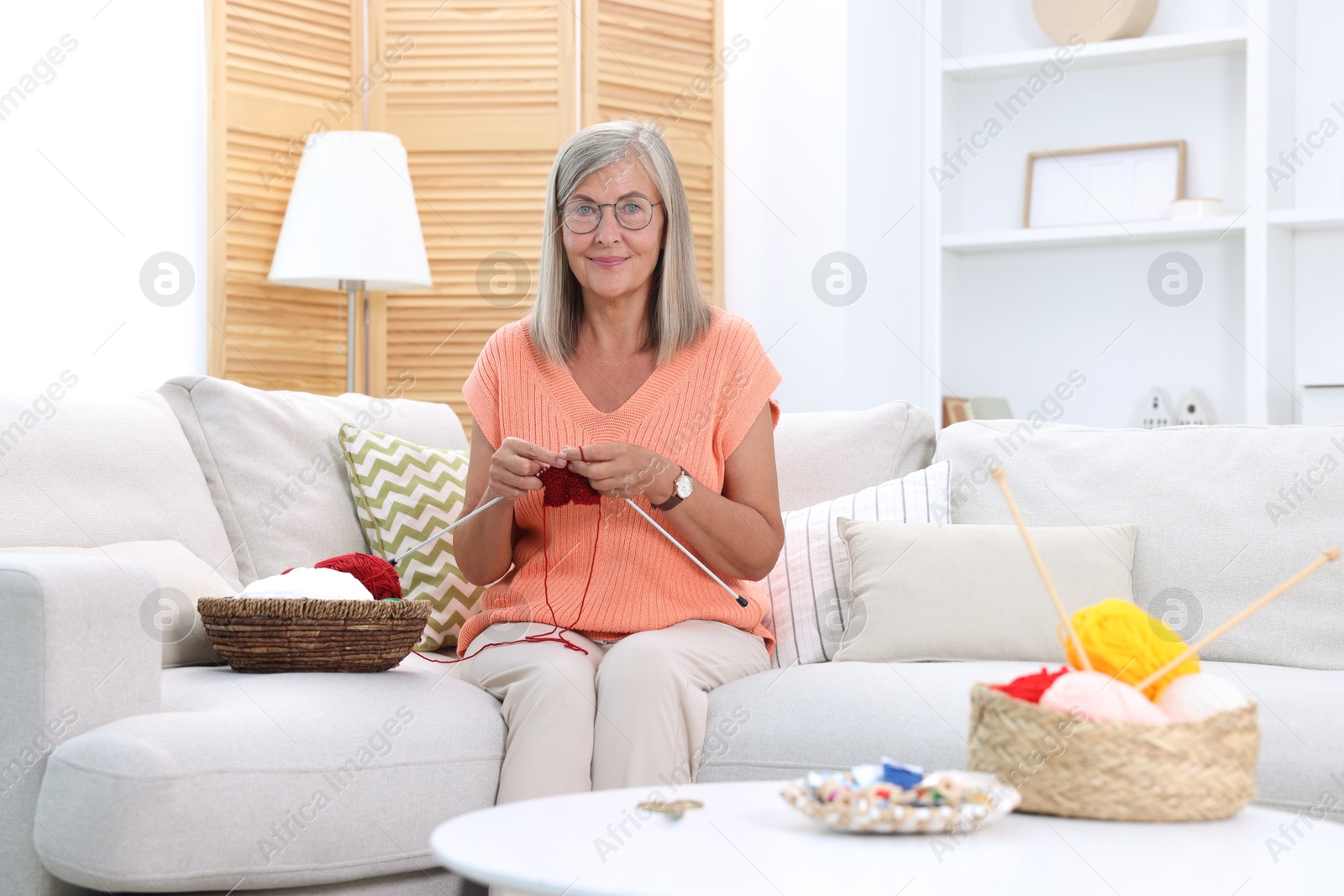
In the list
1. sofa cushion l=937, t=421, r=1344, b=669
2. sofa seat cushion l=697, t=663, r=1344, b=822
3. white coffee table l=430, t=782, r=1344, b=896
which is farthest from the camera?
sofa cushion l=937, t=421, r=1344, b=669

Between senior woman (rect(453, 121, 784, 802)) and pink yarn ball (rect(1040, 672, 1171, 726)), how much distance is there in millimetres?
654

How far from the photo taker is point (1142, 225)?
336 centimetres

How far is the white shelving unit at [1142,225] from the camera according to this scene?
323 cm

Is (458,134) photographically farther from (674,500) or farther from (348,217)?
(674,500)

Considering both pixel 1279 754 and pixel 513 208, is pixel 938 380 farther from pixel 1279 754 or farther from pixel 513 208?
pixel 1279 754

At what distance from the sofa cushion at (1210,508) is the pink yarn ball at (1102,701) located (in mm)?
934

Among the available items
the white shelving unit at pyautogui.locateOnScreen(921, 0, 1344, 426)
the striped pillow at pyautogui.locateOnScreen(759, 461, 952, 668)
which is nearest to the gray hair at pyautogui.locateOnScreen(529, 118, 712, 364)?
the striped pillow at pyautogui.locateOnScreen(759, 461, 952, 668)

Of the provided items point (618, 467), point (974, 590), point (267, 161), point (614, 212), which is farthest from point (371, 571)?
point (267, 161)

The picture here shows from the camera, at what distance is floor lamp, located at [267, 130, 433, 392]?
308cm

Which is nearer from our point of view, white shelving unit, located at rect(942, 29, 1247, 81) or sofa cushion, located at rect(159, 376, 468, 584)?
sofa cushion, located at rect(159, 376, 468, 584)

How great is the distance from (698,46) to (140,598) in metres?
2.56

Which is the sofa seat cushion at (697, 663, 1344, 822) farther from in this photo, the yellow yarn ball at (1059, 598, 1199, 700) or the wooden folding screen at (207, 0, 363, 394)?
the wooden folding screen at (207, 0, 363, 394)

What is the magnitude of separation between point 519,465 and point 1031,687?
78cm

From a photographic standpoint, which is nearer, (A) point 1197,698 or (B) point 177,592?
(A) point 1197,698
